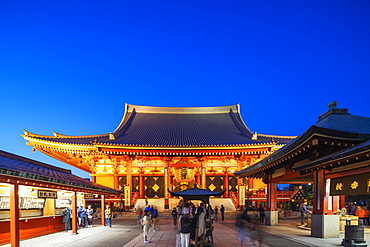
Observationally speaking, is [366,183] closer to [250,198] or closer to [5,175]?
[5,175]

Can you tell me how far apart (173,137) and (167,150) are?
554 cm

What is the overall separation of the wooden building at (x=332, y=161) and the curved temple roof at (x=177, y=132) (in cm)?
1410

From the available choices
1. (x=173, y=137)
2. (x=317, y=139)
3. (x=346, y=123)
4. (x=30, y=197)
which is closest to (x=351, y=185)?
(x=317, y=139)

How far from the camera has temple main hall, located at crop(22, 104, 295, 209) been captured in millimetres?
31031

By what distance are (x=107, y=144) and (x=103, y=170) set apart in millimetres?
7512

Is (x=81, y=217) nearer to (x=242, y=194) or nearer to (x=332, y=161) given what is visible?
(x=242, y=194)

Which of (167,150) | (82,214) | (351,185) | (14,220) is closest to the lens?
(14,220)

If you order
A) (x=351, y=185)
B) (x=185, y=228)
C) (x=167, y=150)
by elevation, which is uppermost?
(x=167, y=150)

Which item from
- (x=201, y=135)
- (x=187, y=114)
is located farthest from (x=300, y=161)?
(x=187, y=114)

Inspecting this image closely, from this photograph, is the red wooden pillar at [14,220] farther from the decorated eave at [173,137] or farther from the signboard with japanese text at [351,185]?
the decorated eave at [173,137]

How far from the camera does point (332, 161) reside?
1188cm

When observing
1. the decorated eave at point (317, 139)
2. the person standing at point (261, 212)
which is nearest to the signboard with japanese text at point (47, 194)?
the decorated eave at point (317, 139)

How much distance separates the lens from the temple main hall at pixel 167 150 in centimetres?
3103

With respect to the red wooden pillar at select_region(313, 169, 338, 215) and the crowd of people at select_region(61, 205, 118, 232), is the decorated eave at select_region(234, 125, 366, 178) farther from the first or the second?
the crowd of people at select_region(61, 205, 118, 232)
